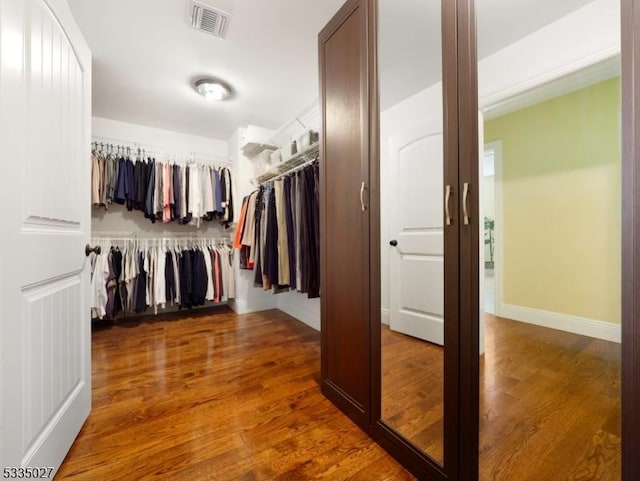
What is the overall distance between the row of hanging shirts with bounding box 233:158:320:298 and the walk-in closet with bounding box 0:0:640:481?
0.04 meters

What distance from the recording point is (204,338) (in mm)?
2459

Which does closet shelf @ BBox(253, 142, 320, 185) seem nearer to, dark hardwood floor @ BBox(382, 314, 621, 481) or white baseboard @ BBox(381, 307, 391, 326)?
white baseboard @ BBox(381, 307, 391, 326)

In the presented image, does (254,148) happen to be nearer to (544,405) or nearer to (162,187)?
(162,187)

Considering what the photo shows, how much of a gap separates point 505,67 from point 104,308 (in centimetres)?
365

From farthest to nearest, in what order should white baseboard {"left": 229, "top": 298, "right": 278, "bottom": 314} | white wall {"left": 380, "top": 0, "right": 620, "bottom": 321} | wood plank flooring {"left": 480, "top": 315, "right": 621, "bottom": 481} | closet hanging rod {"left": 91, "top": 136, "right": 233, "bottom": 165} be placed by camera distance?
white baseboard {"left": 229, "top": 298, "right": 278, "bottom": 314} < closet hanging rod {"left": 91, "top": 136, "right": 233, "bottom": 165} < wood plank flooring {"left": 480, "top": 315, "right": 621, "bottom": 481} < white wall {"left": 380, "top": 0, "right": 620, "bottom": 321}

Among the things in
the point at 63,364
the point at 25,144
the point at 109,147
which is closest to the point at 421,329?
the point at 63,364

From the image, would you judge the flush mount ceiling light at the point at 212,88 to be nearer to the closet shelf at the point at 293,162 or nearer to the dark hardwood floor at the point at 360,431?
the closet shelf at the point at 293,162

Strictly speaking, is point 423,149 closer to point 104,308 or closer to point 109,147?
point 104,308

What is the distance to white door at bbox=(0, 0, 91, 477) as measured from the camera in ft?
2.48

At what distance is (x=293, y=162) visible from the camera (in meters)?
2.47

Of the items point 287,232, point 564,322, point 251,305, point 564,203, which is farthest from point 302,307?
point 564,203

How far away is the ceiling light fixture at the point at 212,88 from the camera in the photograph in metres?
2.34

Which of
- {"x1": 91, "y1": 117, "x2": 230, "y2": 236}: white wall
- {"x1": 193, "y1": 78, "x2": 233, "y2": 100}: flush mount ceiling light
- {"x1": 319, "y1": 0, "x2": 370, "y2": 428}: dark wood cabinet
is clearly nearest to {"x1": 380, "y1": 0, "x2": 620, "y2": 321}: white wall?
{"x1": 319, "y1": 0, "x2": 370, "y2": 428}: dark wood cabinet

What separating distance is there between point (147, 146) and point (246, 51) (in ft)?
6.84
